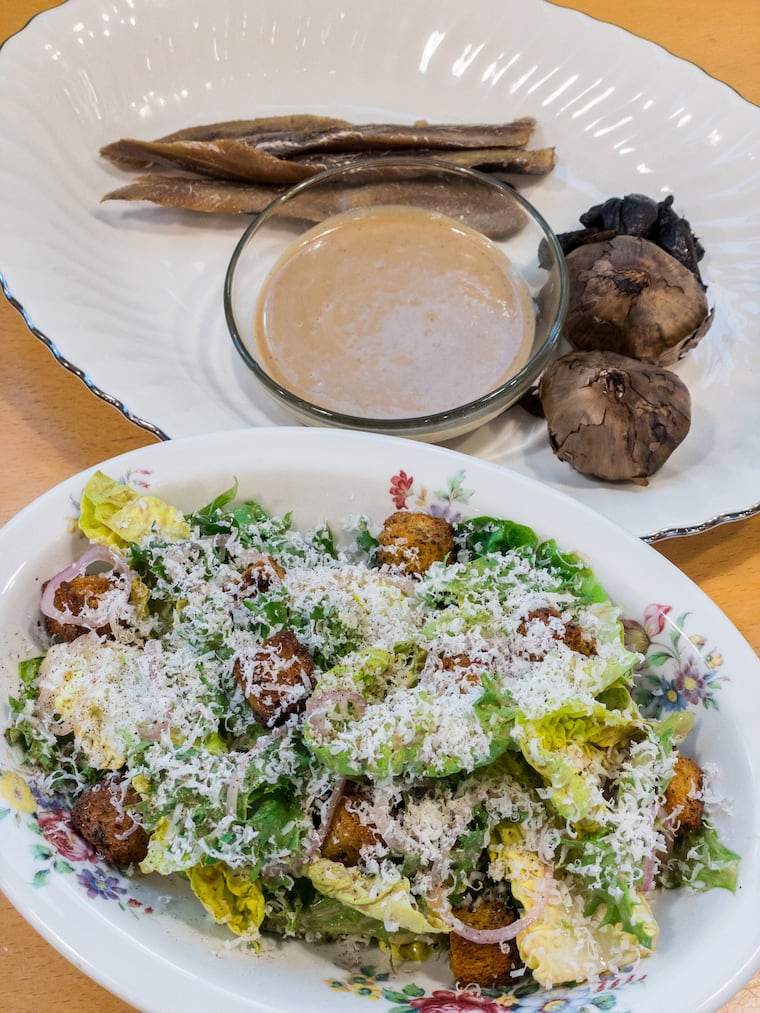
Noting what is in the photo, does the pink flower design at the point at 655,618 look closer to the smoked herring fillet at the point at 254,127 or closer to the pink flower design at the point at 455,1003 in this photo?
the pink flower design at the point at 455,1003

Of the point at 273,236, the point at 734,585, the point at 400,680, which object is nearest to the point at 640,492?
the point at 734,585

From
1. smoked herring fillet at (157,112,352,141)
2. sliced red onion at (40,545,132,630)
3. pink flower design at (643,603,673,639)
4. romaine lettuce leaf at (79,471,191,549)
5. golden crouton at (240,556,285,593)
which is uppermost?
smoked herring fillet at (157,112,352,141)

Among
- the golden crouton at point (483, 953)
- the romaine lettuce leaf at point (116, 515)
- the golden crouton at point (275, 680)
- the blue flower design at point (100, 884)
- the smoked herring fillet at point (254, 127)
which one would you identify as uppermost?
the smoked herring fillet at point (254, 127)

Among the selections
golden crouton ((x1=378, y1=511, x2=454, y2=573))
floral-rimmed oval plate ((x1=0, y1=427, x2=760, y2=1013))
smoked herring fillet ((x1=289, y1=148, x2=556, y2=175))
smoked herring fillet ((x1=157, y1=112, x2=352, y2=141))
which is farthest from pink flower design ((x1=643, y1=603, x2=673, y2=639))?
smoked herring fillet ((x1=157, y1=112, x2=352, y2=141))

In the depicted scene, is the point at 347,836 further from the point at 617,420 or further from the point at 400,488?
the point at 617,420

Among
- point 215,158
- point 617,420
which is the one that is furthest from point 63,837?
point 215,158

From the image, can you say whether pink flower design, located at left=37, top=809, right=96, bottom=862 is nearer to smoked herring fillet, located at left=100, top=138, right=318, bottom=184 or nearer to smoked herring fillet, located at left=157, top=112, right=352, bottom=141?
smoked herring fillet, located at left=100, top=138, right=318, bottom=184

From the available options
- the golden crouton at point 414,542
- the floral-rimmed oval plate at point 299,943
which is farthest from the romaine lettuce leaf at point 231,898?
the golden crouton at point 414,542

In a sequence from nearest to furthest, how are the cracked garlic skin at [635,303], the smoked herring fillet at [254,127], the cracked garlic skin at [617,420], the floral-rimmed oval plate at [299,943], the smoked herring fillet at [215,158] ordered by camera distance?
1. the floral-rimmed oval plate at [299,943]
2. the cracked garlic skin at [617,420]
3. the cracked garlic skin at [635,303]
4. the smoked herring fillet at [215,158]
5. the smoked herring fillet at [254,127]
